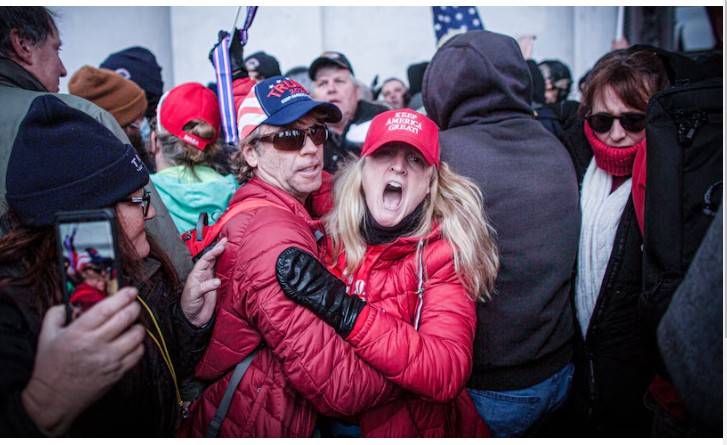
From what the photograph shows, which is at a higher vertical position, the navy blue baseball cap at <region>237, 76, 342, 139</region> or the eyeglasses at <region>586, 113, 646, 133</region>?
the navy blue baseball cap at <region>237, 76, 342, 139</region>

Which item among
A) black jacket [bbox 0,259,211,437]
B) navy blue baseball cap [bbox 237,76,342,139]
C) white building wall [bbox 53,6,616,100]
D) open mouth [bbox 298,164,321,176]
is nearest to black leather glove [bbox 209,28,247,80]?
navy blue baseball cap [bbox 237,76,342,139]

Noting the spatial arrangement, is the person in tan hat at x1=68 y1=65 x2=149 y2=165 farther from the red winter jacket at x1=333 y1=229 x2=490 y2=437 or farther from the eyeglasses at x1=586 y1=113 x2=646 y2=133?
the eyeglasses at x1=586 y1=113 x2=646 y2=133

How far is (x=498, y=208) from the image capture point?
85.7 inches

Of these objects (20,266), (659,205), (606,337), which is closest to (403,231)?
(659,205)

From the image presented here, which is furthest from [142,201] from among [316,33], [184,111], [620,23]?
[620,23]

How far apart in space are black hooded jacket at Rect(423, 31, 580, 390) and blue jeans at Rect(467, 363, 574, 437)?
0.12ft

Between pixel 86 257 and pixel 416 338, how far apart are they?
3.56 ft

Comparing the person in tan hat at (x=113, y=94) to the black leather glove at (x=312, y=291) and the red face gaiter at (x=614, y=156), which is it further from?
the red face gaiter at (x=614, y=156)

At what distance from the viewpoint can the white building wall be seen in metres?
6.89

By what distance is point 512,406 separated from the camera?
7.32 feet

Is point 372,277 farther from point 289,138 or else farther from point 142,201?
point 142,201

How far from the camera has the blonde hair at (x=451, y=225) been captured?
197 cm

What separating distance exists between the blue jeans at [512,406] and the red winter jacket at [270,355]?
24.8 inches

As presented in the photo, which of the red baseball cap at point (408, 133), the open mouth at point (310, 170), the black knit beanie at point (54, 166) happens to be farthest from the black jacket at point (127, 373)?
the red baseball cap at point (408, 133)
